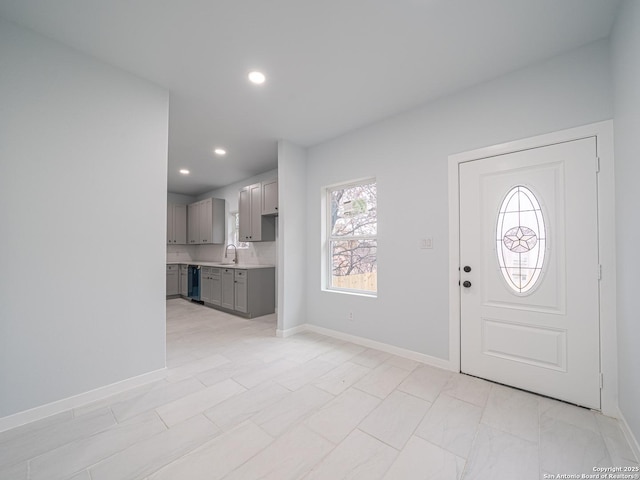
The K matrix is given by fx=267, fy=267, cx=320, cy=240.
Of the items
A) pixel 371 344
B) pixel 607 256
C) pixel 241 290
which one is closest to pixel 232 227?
pixel 241 290

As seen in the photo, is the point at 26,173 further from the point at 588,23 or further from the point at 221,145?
the point at 588,23

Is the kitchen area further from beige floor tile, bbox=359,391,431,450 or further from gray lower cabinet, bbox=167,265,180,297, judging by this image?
beige floor tile, bbox=359,391,431,450

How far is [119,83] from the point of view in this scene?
2289 mm

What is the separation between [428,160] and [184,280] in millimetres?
→ 6053

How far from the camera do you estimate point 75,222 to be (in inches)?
81.0

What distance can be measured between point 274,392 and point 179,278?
5501 millimetres

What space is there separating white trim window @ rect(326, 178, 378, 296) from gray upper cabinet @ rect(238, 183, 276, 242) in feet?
5.30

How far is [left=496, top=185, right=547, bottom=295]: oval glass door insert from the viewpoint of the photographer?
7.27 ft

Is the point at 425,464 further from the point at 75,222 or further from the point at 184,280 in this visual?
the point at 184,280

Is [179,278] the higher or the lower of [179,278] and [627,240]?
the lower

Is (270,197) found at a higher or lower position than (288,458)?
higher

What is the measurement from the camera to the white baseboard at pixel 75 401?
70.7 inches

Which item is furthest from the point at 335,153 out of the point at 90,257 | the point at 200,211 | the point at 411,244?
the point at 200,211

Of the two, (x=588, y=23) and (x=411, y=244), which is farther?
(x=411, y=244)
